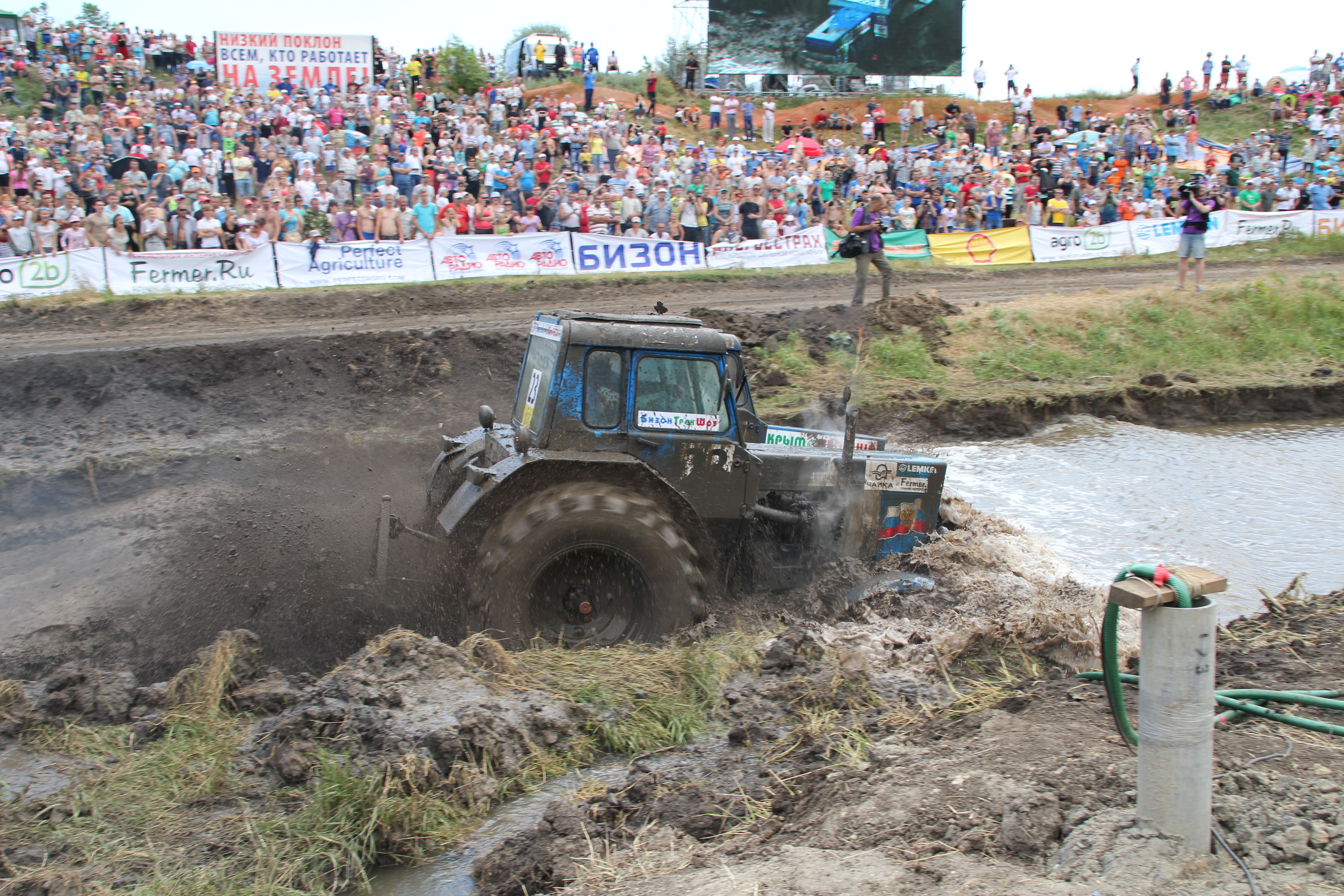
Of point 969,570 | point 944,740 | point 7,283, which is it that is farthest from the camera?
point 7,283

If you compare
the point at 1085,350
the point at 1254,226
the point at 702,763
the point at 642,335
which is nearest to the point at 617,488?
the point at 642,335

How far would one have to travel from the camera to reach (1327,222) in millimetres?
22781

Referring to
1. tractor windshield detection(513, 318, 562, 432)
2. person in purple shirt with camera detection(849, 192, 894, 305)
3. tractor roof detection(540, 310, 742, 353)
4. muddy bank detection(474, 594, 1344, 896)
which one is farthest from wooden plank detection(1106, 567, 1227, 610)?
person in purple shirt with camera detection(849, 192, 894, 305)

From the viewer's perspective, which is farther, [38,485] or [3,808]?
[38,485]

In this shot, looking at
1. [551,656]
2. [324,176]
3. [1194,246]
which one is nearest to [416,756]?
[551,656]

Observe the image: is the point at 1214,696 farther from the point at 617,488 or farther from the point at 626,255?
the point at 626,255

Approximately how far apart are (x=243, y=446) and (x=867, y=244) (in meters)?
9.40

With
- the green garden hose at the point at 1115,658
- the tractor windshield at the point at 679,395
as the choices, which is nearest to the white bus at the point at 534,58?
the tractor windshield at the point at 679,395

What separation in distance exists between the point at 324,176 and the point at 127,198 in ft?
13.9

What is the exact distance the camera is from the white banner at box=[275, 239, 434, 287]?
16734 millimetres

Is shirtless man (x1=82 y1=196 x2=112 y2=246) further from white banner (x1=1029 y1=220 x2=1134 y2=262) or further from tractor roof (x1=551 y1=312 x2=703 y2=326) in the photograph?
white banner (x1=1029 y1=220 x2=1134 y2=262)

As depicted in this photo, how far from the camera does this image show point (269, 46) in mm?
24312

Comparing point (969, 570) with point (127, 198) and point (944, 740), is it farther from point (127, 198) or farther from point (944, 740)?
point (127, 198)

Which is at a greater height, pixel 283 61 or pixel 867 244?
pixel 283 61
